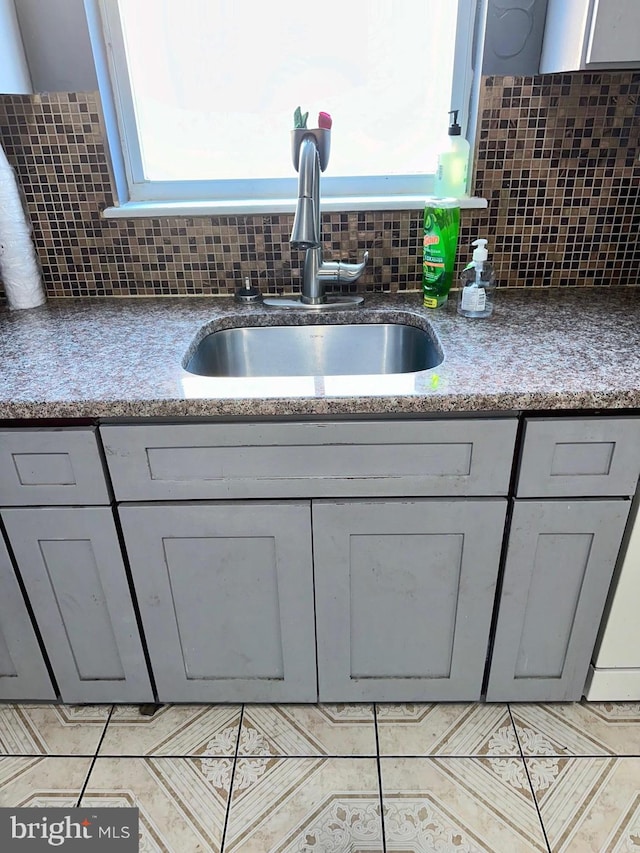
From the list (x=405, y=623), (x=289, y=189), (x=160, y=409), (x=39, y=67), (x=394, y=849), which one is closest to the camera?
(x=160, y=409)

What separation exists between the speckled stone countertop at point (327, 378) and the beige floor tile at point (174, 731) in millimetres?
825

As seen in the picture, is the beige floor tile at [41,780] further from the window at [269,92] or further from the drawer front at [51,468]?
the window at [269,92]

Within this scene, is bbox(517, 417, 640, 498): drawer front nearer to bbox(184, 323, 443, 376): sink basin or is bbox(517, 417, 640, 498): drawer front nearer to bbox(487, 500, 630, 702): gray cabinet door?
bbox(487, 500, 630, 702): gray cabinet door

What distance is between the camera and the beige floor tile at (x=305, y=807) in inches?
47.9

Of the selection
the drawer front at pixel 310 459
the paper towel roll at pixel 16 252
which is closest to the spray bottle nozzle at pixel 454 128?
the drawer front at pixel 310 459

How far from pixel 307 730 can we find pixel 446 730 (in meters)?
0.33

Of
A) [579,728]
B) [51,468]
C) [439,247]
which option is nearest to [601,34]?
[439,247]

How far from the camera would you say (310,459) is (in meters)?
1.12

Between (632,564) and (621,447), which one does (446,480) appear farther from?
(632,564)

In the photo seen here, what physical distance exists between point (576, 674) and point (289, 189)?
1.40 meters

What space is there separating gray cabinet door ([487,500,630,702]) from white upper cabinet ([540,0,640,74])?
2.78ft

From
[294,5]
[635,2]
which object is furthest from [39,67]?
[635,2]

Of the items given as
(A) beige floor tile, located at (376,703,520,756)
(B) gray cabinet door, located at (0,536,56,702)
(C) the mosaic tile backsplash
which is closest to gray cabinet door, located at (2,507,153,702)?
(B) gray cabinet door, located at (0,536,56,702)

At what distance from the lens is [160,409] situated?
1057 mm
